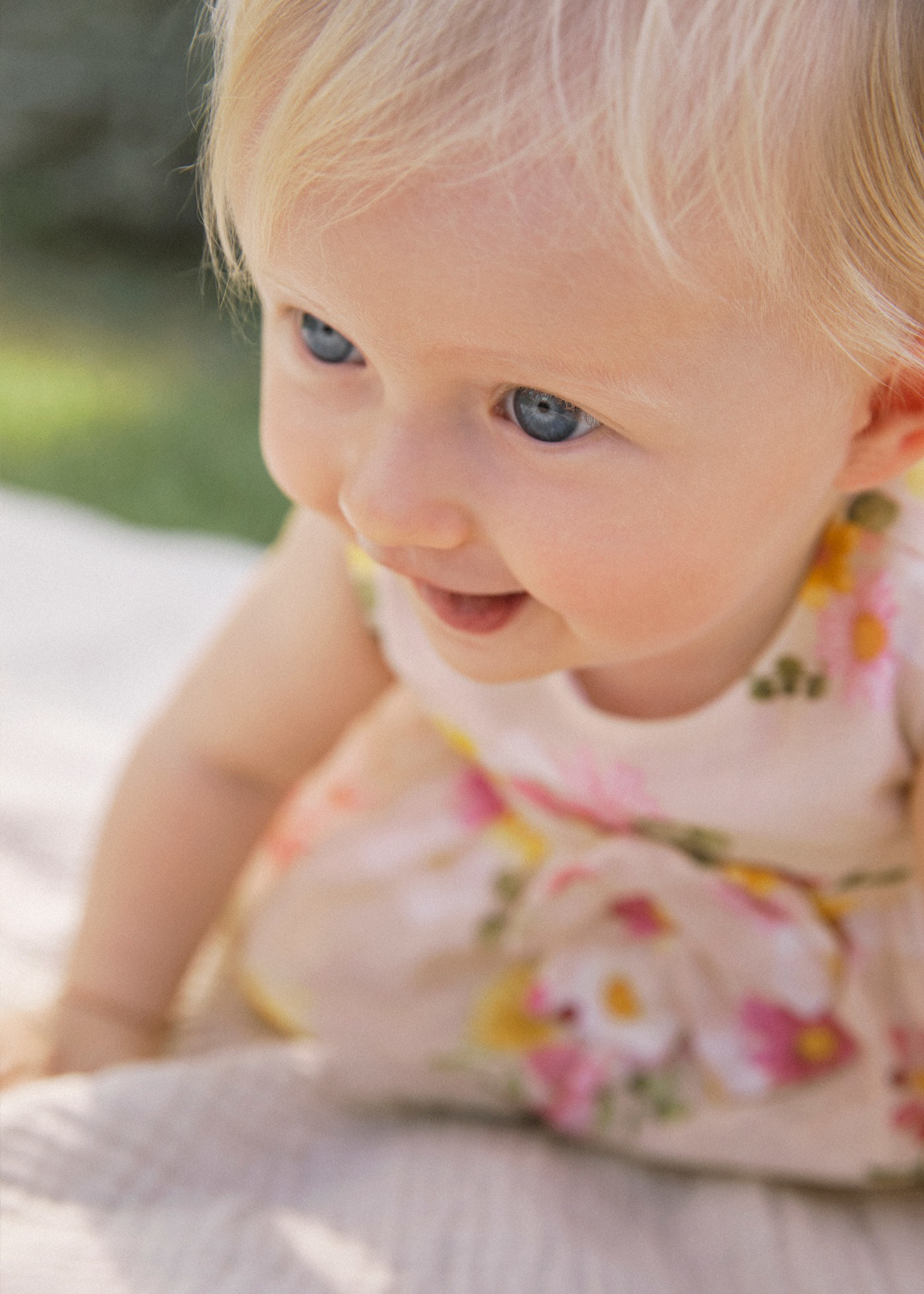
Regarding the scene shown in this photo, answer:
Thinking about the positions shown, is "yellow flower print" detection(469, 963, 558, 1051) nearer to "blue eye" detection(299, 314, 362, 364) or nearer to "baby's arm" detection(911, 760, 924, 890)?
"baby's arm" detection(911, 760, 924, 890)

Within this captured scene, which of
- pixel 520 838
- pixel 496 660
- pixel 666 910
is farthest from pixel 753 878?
pixel 496 660

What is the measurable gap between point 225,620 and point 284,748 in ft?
0.31

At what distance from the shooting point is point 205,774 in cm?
96

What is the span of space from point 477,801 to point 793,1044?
0.26 meters

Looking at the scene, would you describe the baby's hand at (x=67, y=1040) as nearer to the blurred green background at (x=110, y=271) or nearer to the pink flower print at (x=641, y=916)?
the pink flower print at (x=641, y=916)

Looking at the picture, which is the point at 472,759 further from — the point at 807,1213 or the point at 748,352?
the point at 748,352

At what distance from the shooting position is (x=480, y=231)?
533 millimetres

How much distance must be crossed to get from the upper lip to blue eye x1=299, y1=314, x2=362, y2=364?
81mm

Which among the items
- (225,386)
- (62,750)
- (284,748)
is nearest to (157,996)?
(284,748)

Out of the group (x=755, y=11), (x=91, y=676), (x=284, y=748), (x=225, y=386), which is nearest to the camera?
(x=755, y=11)

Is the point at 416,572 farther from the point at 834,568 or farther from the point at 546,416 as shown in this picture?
the point at 834,568

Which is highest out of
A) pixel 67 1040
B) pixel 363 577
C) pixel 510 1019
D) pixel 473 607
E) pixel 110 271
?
pixel 473 607

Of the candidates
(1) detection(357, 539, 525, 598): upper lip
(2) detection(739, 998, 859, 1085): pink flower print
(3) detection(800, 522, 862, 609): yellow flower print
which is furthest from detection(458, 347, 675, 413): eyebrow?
(2) detection(739, 998, 859, 1085): pink flower print

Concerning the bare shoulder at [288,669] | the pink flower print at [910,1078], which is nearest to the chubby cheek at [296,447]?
the bare shoulder at [288,669]
